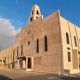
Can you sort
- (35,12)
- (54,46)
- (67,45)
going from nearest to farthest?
(54,46) → (67,45) → (35,12)

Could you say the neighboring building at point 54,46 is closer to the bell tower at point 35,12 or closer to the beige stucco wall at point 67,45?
the beige stucco wall at point 67,45

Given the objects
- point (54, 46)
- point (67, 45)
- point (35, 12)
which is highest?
point (35, 12)

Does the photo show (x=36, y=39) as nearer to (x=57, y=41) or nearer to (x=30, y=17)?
(x=57, y=41)

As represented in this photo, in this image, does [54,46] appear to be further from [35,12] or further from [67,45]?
[35,12]

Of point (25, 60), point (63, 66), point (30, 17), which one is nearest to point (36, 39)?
point (25, 60)

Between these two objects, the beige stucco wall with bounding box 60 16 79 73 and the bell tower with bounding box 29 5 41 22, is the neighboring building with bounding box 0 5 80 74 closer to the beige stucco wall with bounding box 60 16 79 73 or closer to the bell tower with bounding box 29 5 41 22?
the beige stucco wall with bounding box 60 16 79 73

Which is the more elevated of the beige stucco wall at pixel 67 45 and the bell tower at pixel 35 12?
the bell tower at pixel 35 12

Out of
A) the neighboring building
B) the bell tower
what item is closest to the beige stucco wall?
the neighboring building

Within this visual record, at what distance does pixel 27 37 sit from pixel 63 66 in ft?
56.2

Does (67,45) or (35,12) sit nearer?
(67,45)

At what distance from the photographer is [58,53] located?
26344mm

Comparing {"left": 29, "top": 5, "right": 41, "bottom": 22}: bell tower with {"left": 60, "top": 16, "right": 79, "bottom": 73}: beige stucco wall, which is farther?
{"left": 29, "top": 5, "right": 41, "bottom": 22}: bell tower

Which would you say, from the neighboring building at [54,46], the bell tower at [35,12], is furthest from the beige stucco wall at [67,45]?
the bell tower at [35,12]

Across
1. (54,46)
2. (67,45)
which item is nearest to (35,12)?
(54,46)
